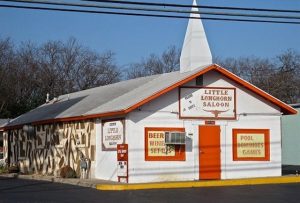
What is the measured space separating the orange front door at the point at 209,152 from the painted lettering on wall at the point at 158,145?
4.48 feet

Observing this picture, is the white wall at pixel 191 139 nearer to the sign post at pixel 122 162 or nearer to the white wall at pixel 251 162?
the white wall at pixel 251 162

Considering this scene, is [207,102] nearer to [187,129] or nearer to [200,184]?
[187,129]

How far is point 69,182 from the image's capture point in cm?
2383

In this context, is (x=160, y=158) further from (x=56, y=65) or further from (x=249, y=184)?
(x=56, y=65)

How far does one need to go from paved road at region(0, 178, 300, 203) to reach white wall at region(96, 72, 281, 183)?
2.64m

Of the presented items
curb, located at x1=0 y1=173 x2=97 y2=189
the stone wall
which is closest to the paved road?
curb, located at x1=0 y1=173 x2=97 y2=189

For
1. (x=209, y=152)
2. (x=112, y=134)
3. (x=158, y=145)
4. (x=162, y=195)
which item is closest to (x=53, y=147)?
(x=112, y=134)

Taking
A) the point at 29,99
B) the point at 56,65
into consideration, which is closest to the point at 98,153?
the point at 29,99

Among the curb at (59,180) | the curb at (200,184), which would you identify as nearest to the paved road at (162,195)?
the curb at (59,180)

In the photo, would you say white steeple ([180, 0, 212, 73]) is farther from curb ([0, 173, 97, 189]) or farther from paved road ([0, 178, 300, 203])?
curb ([0, 173, 97, 189])

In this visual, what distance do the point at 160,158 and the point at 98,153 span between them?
3.15 m

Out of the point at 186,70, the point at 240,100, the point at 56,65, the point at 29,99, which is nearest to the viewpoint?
the point at 240,100

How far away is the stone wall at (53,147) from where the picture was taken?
2592cm

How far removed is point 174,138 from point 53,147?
8397 millimetres
